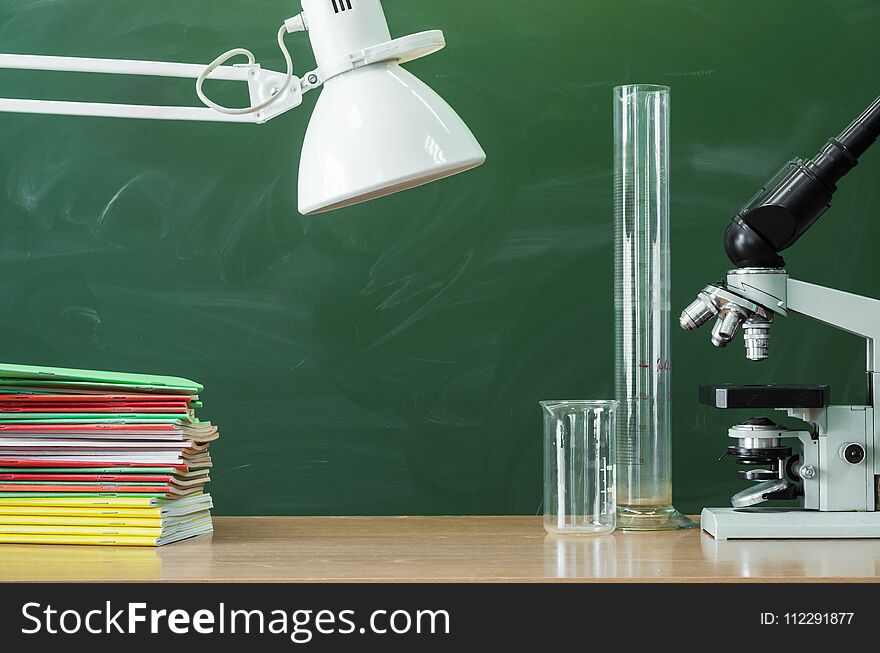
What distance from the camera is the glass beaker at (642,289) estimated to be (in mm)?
1442

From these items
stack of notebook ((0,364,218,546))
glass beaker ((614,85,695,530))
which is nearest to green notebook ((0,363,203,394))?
stack of notebook ((0,364,218,546))

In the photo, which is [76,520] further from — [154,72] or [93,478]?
[154,72]

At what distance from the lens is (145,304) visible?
66.6 inches

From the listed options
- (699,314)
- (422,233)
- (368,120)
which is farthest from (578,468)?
(368,120)

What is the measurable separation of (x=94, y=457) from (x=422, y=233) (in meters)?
0.64

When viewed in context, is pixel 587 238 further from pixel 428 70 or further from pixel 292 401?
pixel 292 401

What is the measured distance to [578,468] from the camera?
1.40m

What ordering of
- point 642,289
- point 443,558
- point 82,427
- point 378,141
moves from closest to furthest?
point 378,141 → point 443,558 → point 82,427 → point 642,289

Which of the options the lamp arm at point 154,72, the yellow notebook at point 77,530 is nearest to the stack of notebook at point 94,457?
the yellow notebook at point 77,530

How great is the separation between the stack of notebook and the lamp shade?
42cm

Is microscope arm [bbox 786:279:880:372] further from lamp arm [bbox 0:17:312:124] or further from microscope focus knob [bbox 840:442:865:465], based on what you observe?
lamp arm [bbox 0:17:312:124]

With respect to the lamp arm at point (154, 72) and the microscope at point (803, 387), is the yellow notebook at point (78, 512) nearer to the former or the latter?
the lamp arm at point (154, 72)

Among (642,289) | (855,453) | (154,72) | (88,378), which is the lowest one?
(855,453)

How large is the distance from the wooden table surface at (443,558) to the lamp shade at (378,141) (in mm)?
409
